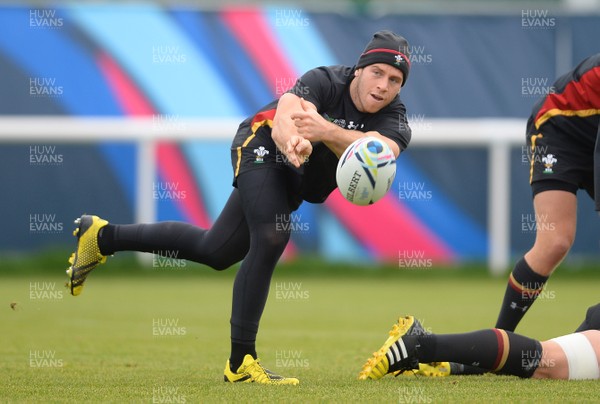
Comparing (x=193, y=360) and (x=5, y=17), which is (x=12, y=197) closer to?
(x=5, y=17)

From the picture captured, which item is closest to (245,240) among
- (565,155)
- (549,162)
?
(549,162)

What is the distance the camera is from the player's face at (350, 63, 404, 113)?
5.89m

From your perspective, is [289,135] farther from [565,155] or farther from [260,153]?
[565,155]

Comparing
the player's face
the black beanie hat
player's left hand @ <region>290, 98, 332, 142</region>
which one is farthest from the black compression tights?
the black beanie hat

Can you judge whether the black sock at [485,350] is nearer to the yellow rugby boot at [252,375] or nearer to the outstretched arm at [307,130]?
the yellow rugby boot at [252,375]

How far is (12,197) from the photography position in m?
15.4

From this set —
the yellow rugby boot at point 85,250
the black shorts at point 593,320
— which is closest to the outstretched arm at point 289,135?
the yellow rugby boot at point 85,250

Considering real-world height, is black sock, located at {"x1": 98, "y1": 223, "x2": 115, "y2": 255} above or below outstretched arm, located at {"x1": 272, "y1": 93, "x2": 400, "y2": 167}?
below

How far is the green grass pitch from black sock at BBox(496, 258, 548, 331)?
63 centimetres

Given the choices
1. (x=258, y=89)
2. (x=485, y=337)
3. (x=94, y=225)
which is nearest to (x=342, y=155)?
(x=485, y=337)

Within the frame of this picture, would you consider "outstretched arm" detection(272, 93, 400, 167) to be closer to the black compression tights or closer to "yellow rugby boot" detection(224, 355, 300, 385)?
the black compression tights

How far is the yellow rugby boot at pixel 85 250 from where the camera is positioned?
6520 millimetres

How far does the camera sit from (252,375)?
569 cm

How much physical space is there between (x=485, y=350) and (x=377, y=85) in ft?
5.29
